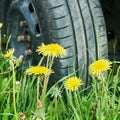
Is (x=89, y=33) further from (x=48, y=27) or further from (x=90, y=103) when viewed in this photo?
(x=90, y=103)

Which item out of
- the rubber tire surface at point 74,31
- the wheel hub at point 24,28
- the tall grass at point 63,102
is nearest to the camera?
the tall grass at point 63,102

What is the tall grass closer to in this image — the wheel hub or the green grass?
the green grass

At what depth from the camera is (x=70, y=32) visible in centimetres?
196

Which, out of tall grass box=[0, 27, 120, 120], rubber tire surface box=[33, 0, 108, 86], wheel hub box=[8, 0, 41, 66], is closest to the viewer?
tall grass box=[0, 27, 120, 120]

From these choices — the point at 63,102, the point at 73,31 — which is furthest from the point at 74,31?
the point at 63,102

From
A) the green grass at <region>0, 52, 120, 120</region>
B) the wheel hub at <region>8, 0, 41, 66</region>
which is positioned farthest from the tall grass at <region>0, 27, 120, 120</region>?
the wheel hub at <region>8, 0, 41, 66</region>

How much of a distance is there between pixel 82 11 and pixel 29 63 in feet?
1.31

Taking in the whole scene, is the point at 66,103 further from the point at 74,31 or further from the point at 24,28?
the point at 24,28

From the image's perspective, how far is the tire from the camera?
1.95 meters

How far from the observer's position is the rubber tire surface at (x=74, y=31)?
6.41 ft

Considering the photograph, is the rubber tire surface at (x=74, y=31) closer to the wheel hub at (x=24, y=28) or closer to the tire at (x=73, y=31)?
the tire at (x=73, y=31)

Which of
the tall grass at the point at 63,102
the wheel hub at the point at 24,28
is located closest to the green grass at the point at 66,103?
the tall grass at the point at 63,102

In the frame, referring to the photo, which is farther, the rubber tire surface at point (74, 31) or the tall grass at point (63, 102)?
the rubber tire surface at point (74, 31)

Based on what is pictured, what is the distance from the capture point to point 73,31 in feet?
6.47
